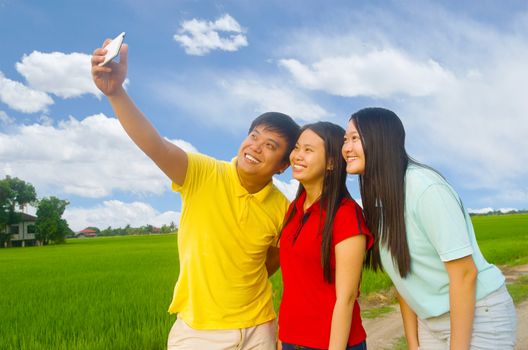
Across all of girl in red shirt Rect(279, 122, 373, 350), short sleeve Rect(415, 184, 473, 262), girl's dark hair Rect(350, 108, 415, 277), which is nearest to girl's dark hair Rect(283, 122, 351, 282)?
girl in red shirt Rect(279, 122, 373, 350)

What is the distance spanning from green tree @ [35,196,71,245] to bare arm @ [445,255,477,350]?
2445 inches

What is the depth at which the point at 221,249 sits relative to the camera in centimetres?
269

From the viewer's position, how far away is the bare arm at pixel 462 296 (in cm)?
210

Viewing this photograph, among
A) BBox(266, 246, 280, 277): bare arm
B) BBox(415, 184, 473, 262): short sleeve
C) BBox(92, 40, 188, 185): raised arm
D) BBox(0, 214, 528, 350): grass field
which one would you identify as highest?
BBox(92, 40, 188, 185): raised arm

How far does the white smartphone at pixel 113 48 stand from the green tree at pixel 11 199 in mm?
57650

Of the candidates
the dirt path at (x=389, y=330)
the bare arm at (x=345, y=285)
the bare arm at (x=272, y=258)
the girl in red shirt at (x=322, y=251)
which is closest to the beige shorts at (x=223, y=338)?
the girl in red shirt at (x=322, y=251)

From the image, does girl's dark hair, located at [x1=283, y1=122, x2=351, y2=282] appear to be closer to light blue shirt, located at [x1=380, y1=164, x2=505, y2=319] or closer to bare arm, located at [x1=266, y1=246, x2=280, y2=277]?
light blue shirt, located at [x1=380, y1=164, x2=505, y2=319]

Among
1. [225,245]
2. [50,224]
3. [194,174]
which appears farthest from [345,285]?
[50,224]

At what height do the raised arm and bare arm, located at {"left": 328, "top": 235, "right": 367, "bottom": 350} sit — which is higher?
the raised arm

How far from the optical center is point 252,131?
2.97m

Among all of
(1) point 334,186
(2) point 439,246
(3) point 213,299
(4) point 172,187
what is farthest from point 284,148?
(2) point 439,246

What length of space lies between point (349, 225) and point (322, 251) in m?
0.17

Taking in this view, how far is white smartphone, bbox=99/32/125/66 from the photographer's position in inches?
83.6

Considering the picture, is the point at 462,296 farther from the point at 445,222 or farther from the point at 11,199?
the point at 11,199
